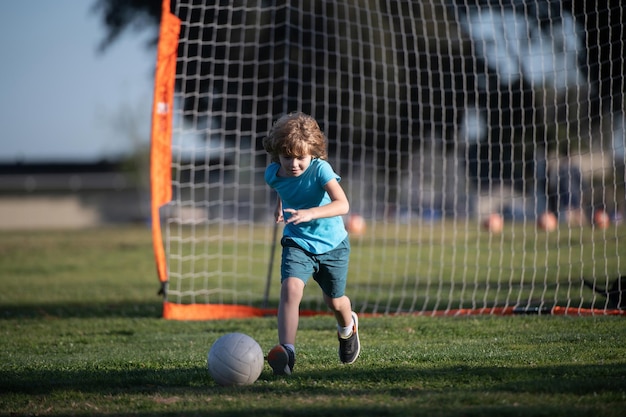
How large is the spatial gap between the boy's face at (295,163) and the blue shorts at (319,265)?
409 mm

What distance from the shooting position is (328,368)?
14.9 ft

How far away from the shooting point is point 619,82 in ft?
32.1

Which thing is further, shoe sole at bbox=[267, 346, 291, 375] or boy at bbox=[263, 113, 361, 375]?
boy at bbox=[263, 113, 361, 375]

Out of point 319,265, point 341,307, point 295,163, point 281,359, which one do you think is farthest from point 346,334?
point 295,163

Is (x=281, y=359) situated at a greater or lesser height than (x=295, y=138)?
lesser

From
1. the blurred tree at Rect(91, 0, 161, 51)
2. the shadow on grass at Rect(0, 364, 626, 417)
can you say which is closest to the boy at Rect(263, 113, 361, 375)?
the shadow on grass at Rect(0, 364, 626, 417)

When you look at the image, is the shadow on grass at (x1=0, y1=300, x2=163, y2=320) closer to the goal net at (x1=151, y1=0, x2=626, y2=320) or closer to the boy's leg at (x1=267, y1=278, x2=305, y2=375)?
the goal net at (x1=151, y1=0, x2=626, y2=320)

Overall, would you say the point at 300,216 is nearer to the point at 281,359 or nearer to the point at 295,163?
the point at 295,163

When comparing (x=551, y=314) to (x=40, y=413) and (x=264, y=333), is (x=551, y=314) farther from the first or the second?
(x=40, y=413)

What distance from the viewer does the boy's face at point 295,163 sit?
4.54 metres

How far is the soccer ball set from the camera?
4023mm

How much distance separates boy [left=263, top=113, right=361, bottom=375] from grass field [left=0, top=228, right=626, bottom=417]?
0.85 feet

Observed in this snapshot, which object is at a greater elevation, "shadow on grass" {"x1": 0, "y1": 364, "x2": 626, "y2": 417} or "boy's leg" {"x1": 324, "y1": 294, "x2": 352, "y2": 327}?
"boy's leg" {"x1": 324, "y1": 294, "x2": 352, "y2": 327}

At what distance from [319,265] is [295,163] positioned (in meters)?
0.63
